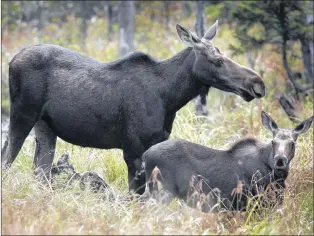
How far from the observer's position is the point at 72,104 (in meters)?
7.98

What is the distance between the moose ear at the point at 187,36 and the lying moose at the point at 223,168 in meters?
1.13

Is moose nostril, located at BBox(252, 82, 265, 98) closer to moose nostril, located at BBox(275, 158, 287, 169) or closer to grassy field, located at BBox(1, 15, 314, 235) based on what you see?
moose nostril, located at BBox(275, 158, 287, 169)

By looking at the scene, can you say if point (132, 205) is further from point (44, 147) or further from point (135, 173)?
point (44, 147)

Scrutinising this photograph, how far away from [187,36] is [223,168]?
4.95 ft

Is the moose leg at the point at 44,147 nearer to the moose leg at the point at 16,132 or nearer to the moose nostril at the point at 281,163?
the moose leg at the point at 16,132

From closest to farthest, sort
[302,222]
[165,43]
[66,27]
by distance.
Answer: [302,222]
[165,43]
[66,27]

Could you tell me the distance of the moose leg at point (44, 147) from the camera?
8516mm

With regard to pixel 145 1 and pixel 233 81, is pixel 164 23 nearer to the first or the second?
pixel 145 1

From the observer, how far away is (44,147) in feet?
28.0

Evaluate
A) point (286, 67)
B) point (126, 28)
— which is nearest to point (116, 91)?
point (286, 67)

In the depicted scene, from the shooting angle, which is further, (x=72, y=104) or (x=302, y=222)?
(x=72, y=104)

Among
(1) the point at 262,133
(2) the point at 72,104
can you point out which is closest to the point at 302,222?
(2) the point at 72,104

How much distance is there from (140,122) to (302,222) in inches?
79.2

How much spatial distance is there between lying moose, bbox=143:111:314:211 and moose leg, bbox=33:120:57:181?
1.81 metres
